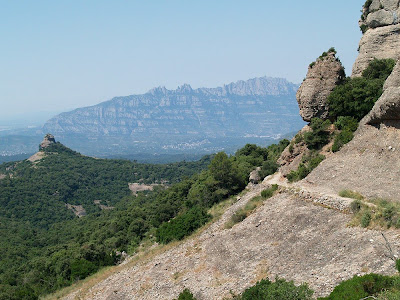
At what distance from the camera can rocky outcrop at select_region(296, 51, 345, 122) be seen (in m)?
32.1

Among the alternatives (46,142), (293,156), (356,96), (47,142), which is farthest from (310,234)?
(47,142)

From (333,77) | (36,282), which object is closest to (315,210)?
(333,77)

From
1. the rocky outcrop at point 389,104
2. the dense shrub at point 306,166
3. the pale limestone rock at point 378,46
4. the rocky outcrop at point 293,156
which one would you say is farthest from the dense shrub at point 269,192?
the pale limestone rock at point 378,46

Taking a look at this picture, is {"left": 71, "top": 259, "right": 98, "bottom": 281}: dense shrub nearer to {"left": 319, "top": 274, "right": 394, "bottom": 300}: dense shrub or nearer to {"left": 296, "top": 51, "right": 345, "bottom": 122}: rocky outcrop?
{"left": 296, "top": 51, "right": 345, "bottom": 122}: rocky outcrop

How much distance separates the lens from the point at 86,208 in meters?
121

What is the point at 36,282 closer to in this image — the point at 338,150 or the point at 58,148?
the point at 338,150

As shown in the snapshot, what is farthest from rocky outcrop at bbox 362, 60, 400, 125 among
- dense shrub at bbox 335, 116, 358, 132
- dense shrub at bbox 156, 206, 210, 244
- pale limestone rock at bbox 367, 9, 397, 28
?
dense shrub at bbox 156, 206, 210, 244

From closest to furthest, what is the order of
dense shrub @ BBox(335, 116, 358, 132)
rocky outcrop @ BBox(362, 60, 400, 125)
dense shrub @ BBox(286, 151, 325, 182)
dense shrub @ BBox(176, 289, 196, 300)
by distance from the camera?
dense shrub @ BBox(176, 289, 196, 300) → rocky outcrop @ BBox(362, 60, 400, 125) → dense shrub @ BBox(286, 151, 325, 182) → dense shrub @ BBox(335, 116, 358, 132)

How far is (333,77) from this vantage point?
1267 inches

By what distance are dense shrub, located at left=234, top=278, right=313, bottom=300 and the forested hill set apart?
14454mm

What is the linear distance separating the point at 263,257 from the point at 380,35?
2345 centimetres

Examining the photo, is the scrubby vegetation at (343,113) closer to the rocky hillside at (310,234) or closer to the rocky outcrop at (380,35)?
the rocky hillside at (310,234)

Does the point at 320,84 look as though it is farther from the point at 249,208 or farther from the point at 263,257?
the point at 263,257

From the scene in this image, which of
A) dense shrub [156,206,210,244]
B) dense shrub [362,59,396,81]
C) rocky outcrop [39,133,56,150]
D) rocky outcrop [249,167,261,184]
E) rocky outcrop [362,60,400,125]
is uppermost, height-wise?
dense shrub [362,59,396,81]
